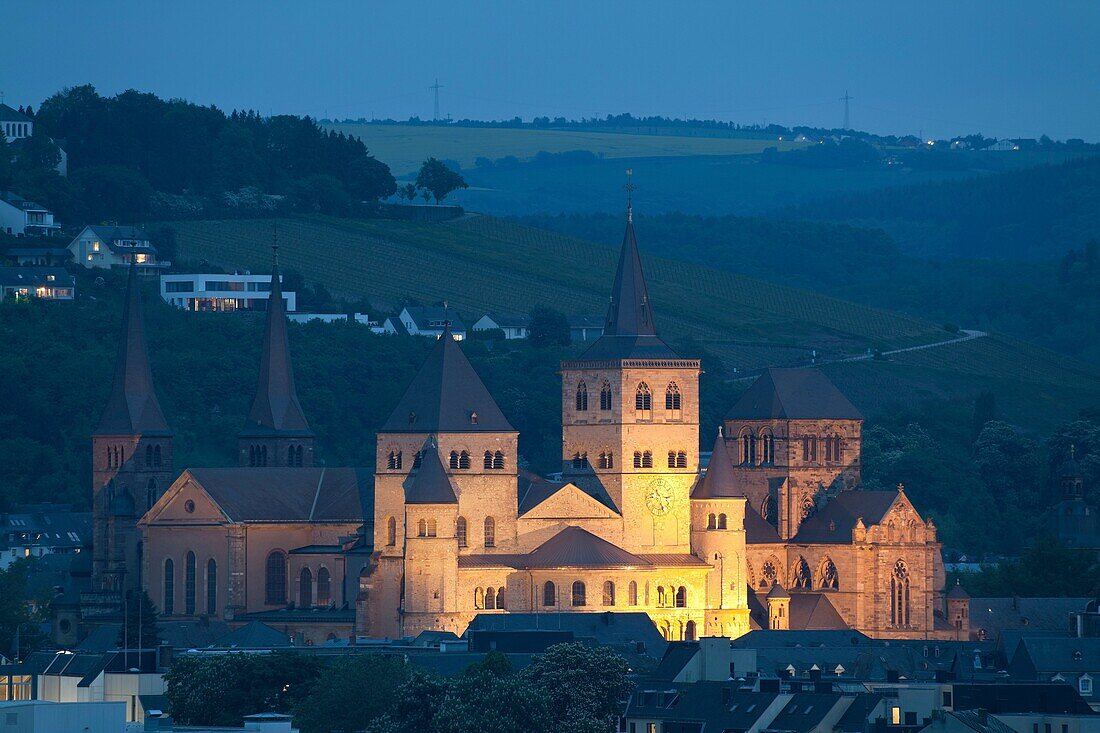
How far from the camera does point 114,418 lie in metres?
136

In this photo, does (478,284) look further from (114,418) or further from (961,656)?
(961,656)

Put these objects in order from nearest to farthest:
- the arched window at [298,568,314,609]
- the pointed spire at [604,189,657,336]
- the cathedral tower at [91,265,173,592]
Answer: the pointed spire at [604,189,657,336] < the arched window at [298,568,314,609] < the cathedral tower at [91,265,173,592]

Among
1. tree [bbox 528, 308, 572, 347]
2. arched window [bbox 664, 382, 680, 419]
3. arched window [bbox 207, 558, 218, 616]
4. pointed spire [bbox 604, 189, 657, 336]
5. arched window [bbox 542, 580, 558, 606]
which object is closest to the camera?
arched window [bbox 542, 580, 558, 606]

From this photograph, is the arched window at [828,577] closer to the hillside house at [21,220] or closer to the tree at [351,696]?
the tree at [351,696]

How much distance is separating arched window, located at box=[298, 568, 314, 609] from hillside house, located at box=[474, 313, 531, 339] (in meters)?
59.8

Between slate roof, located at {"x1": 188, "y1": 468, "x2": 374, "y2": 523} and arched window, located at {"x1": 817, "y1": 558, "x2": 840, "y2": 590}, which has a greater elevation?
slate roof, located at {"x1": 188, "y1": 468, "x2": 374, "y2": 523}

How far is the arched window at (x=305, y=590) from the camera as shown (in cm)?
12800

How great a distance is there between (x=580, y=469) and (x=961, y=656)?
20.1m

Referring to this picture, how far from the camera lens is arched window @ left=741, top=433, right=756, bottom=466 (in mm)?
136000

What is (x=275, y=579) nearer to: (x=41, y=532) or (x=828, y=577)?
(x=828, y=577)

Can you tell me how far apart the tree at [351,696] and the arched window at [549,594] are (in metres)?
21.4

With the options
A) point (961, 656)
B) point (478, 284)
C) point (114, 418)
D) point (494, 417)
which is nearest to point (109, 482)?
point (114, 418)

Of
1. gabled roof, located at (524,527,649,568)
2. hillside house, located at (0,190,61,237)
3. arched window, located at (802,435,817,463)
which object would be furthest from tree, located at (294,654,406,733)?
hillside house, located at (0,190,61,237)

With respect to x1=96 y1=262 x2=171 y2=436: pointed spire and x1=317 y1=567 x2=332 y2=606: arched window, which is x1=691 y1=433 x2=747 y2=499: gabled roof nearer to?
x1=317 y1=567 x2=332 y2=606: arched window
